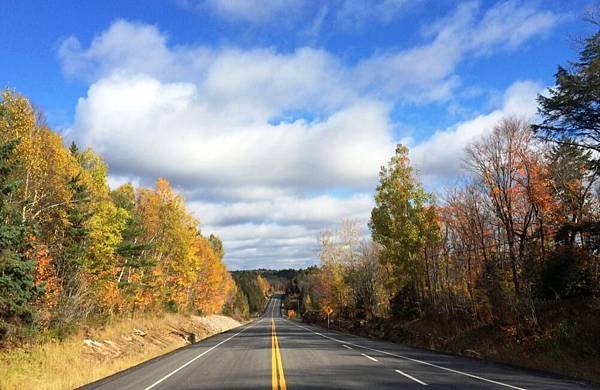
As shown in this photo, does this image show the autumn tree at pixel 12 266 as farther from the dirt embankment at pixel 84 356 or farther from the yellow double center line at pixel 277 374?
the yellow double center line at pixel 277 374

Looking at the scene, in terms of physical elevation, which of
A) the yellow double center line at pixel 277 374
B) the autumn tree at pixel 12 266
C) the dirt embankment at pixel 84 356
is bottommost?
the dirt embankment at pixel 84 356

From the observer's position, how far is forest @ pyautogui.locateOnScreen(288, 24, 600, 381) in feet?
58.9

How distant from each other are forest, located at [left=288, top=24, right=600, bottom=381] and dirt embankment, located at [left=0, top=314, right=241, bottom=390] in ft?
54.3

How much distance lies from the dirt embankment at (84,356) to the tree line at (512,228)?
18501mm

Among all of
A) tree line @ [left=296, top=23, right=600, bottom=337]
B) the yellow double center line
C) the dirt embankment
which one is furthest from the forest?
the dirt embankment

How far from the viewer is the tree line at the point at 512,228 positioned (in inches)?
733

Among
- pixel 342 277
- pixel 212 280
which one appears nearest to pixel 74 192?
pixel 342 277

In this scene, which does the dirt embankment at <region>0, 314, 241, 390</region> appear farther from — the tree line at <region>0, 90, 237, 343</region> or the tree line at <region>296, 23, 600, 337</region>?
the tree line at <region>296, 23, 600, 337</region>

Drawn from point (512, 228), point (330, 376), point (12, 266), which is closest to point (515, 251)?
point (512, 228)

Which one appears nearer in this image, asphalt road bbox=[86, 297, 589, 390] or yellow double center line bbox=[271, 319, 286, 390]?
yellow double center line bbox=[271, 319, 286, 390]

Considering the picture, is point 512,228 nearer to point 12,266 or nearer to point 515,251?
point 515,251

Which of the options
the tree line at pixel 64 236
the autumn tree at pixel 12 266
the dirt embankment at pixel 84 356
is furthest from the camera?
the tree line at pixel 64 236

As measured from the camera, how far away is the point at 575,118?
706 inches

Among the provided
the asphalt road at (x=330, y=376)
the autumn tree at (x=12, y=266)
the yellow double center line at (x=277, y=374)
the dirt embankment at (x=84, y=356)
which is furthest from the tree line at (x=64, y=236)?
the yellow double center line at (x=277, y=374)
